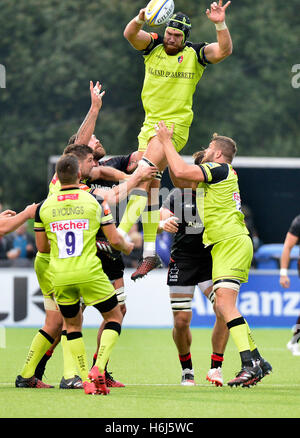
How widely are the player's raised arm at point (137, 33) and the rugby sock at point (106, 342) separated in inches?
124

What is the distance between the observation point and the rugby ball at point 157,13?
10.3 meters

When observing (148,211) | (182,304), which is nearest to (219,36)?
(148,211)

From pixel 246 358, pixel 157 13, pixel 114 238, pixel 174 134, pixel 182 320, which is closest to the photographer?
pixel 114 238

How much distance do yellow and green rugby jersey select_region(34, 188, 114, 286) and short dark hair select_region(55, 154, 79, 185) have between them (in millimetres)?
100

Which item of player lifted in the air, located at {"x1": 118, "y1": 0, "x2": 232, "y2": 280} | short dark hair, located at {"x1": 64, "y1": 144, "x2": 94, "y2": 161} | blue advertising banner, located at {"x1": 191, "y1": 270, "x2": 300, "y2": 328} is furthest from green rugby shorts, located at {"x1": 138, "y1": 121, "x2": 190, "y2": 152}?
blue advertising banner, located at {"x1": 191, "y1": 270, "x2": 300, "y2": 328}

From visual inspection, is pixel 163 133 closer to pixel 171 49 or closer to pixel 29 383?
pixel 171 49

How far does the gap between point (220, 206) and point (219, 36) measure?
1.76m

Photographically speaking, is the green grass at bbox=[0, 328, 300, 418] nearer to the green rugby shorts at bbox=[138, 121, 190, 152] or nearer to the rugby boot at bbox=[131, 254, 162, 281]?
the rugby boot at bbox=[131, 254, 162, 281]

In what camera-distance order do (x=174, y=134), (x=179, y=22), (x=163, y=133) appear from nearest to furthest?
(x=163, y=133)
(x=179, y=22)
(x=174, y=134)

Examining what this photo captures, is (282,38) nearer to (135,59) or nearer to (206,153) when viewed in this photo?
(135,59)

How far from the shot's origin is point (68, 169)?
29.1 feet
